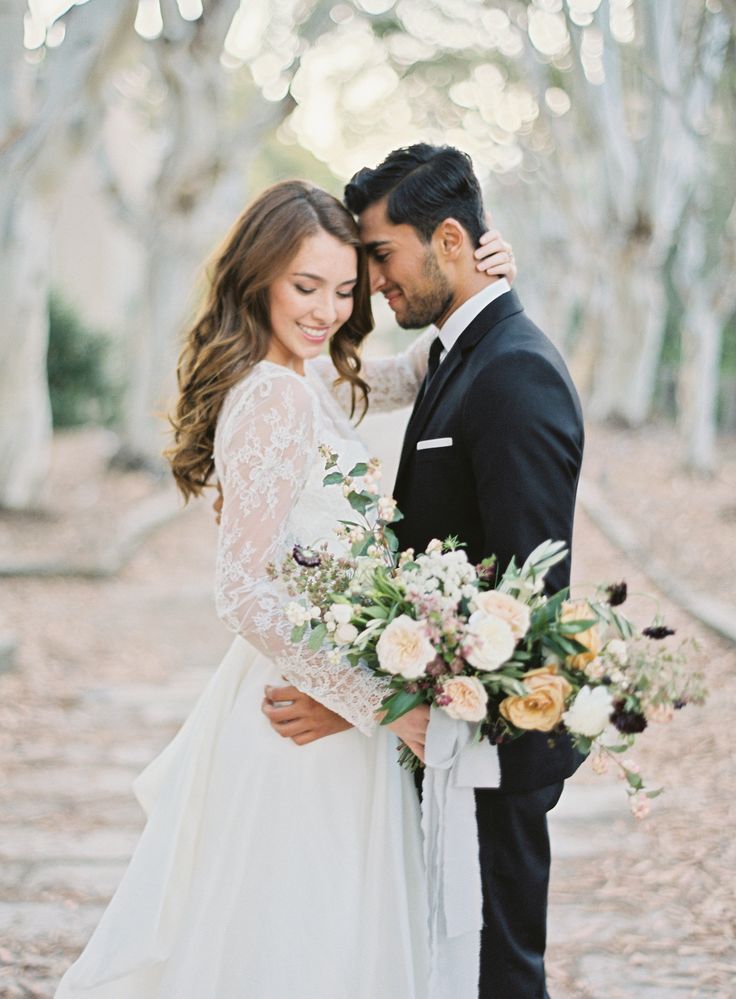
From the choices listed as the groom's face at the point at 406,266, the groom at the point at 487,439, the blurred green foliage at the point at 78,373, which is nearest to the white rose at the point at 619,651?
the groom at the point at 487,439

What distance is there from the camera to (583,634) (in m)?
2.07

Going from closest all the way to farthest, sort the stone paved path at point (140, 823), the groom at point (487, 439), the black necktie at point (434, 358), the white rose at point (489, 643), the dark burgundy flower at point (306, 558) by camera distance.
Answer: the white rose at point (489, 643)
the dark burgundy flower at point (306, 558)
the groom at point (487, 439)
the black necktie at point (434, 358)
the stone paved path at point (140, 823)

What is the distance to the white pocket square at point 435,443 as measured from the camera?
8.33ft

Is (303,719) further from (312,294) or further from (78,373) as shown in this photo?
(78,373)

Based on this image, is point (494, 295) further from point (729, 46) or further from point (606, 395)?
point (606, 395)

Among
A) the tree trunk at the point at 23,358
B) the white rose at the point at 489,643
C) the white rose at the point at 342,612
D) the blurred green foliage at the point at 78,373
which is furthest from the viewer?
the blurred green foliage at the point at 78,373

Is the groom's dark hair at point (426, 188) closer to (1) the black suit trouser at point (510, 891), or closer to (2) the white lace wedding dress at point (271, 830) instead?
(2) the white lace wedding dress at point (271, 830)

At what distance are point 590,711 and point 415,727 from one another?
1.57 ft

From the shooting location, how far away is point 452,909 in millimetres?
2307

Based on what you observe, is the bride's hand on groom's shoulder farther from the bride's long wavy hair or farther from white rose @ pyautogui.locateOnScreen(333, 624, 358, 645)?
white rose @ pyautogui.locateOnScreen(333, 624, 358, 645)

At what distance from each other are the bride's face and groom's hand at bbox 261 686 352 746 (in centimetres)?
95

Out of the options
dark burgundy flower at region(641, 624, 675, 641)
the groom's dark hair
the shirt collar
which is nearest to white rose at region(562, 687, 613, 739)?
dark burgundy flower at region(641, 624, 675, 641)

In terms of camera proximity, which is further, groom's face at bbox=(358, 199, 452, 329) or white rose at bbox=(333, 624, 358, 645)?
groom's face at bbox=(358, 199, 452, 329)

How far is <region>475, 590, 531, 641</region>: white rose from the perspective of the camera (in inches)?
79.0
